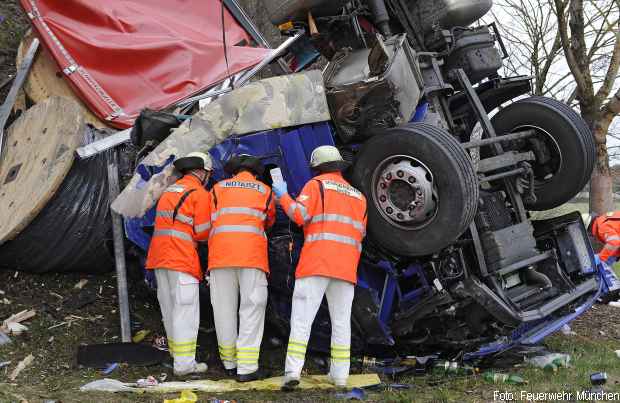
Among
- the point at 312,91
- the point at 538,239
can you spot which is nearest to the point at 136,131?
the point at 312,91

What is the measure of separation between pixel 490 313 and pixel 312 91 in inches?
76.0

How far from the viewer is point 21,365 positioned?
13.6 feet

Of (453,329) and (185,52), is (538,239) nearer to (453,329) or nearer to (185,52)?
(453,329)

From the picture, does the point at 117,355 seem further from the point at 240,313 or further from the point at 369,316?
the point at 369,316

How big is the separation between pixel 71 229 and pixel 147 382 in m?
1.75

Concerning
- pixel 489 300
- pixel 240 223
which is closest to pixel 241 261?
pixel 240 223

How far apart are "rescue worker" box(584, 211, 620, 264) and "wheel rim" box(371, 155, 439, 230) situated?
2496mm

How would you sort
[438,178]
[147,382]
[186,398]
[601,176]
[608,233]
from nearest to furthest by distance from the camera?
1. [186,398]
2. [438,178]
3. [147,382]
4. [608,233]
5. [601,176]

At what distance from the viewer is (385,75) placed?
3.95 metres

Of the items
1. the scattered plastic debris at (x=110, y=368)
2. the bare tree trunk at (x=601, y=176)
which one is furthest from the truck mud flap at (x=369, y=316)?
the bare tree trunk at (x=601, y=176)

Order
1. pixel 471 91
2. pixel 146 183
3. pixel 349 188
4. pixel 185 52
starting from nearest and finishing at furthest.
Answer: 1. pixel 349 188
2. pixel 146 183
3. pixel 471 91
4. pixel 185 52

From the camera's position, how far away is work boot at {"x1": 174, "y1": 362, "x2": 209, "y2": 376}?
13.8ft

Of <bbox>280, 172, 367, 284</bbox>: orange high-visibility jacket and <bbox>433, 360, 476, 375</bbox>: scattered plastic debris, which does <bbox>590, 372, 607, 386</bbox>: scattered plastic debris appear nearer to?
<bbox>433, 360, 476, 375</bbox>: scattered plastic debris

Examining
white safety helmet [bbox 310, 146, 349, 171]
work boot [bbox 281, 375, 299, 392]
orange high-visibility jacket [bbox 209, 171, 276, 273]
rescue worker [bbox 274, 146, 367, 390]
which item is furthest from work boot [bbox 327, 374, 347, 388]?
white safety helmet [bbox 310, 146, 349, 171]
